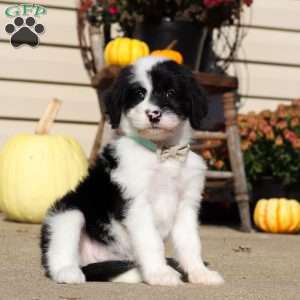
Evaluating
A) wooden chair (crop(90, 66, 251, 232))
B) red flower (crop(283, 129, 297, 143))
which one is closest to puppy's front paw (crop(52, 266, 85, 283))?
wooden chair (crop(90, 66, 251, 232))

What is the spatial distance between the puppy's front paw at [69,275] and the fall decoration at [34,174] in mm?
2492

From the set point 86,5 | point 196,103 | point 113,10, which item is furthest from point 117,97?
point 86,5

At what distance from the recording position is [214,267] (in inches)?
152

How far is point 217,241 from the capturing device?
5039 millimetres

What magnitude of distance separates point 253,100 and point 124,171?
4413 mm

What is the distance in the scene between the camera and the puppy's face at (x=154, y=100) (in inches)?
125

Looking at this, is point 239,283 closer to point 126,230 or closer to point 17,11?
point 126,230

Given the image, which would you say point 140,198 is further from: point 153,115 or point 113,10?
point 113,10

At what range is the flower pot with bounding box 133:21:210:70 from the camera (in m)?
6.34

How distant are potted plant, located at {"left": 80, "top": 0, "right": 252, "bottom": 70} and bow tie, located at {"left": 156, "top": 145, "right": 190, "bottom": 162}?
9.95 ft

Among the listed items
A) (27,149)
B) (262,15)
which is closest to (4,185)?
(27,149)

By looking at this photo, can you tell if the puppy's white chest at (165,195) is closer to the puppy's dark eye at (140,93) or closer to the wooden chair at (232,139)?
the puppy's dark eye at (140,93)

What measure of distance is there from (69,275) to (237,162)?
2943mm

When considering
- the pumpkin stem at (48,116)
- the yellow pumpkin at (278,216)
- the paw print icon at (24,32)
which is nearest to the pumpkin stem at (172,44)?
the pumpkin stem at (48,116)
